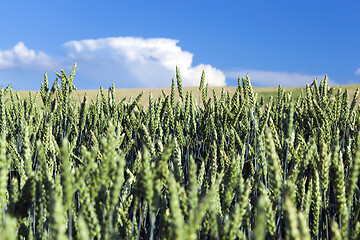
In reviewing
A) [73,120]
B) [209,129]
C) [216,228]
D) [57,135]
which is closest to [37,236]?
[216,228]

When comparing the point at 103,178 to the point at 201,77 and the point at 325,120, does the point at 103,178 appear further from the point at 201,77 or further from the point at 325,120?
the point at 201,77

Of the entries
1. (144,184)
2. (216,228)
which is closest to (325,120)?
(216,228)

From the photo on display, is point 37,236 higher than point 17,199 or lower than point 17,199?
lower

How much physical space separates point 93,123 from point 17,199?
1535mm

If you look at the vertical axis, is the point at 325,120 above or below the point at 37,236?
above

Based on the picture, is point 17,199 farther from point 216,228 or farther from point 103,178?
point 216,228

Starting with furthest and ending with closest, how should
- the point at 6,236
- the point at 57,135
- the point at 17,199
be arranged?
the point at 57,135, the point at 17,199, the point at 6,236

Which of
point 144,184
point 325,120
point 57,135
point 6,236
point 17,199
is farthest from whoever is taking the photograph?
point 57,135

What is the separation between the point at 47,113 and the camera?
2314 millimetres

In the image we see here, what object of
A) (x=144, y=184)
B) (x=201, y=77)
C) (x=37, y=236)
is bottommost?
(x=37, y=236)

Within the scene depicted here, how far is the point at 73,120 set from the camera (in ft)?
7.21

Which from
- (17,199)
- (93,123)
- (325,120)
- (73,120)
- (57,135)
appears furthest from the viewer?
(57,135)

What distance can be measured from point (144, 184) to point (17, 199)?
429mm

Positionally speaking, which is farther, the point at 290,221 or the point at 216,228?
the point at 216,228
